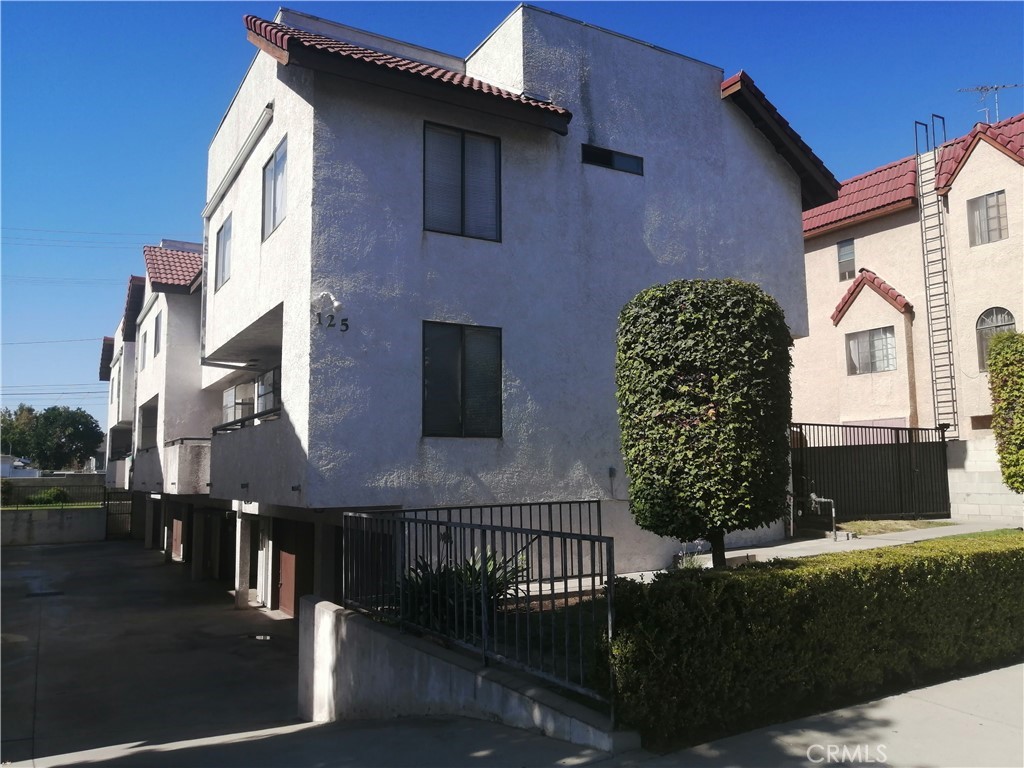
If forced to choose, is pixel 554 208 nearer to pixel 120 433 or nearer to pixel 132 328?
pixel 132 328

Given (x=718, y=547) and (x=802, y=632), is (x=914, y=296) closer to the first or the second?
(x=718, y=547)

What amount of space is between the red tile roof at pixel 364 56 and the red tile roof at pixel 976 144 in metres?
15.6

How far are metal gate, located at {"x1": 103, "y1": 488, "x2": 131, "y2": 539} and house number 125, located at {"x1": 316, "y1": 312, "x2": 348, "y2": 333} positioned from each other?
34.1 m

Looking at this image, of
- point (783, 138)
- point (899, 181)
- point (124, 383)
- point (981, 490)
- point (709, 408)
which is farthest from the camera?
point (124, 383)

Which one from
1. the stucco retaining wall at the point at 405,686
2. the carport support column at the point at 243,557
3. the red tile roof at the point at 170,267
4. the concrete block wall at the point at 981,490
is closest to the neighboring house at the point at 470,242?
the stucco retaining wall at the point at 405,686

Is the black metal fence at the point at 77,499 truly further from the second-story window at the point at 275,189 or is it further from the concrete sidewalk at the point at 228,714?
the second-story window at the point at 275,189

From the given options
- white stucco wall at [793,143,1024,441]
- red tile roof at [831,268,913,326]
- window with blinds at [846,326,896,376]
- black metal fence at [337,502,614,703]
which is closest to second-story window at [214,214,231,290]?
black metal fence at [337,502,614,703]

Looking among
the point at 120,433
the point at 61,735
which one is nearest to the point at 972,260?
the point at 61,735

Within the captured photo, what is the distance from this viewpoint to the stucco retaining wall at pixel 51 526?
37094 millimetres

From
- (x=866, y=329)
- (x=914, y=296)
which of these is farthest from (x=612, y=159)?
(x=866, y=329)

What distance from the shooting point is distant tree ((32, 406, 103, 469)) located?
80.4 m

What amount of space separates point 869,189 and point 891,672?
74.2ft

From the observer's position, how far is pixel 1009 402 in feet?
45.0

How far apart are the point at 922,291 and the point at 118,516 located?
37608mm
